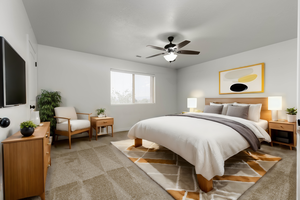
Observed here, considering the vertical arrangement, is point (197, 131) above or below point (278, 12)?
below

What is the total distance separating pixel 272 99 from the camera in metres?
3.34

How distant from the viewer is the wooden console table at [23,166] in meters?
1.41

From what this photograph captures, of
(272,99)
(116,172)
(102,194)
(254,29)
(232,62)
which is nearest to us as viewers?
(102,194)

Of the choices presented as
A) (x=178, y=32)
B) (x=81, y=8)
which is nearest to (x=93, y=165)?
(x=81, y=8)

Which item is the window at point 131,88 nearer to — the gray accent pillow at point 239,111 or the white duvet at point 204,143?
the white duvet at point 204,143

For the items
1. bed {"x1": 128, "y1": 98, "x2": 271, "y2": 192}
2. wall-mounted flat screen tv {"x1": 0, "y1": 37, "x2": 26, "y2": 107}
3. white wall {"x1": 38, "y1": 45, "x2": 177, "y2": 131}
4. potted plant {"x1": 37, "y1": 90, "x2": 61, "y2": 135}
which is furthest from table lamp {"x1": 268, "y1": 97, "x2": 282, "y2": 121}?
potted plant {"x1": 37, "y1": 90, "x2": 61, "y2": 135}

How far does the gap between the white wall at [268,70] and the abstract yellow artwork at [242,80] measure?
11 cm

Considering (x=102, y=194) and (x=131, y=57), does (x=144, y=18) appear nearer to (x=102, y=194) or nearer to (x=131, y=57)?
(x=131, y=57)

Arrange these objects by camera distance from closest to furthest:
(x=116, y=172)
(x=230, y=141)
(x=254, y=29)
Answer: (x=230, y=141) → (x=116, y=172) → (x=254, y=29)

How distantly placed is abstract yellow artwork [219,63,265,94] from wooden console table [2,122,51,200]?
4.82 metres

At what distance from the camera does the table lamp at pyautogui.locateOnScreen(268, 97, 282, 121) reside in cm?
327

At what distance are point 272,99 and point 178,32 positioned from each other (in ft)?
9.03

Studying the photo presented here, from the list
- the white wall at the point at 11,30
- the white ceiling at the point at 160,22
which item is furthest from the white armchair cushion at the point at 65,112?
the white ceiling at the point at 160,22

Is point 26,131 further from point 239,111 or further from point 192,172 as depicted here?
point 239,111
